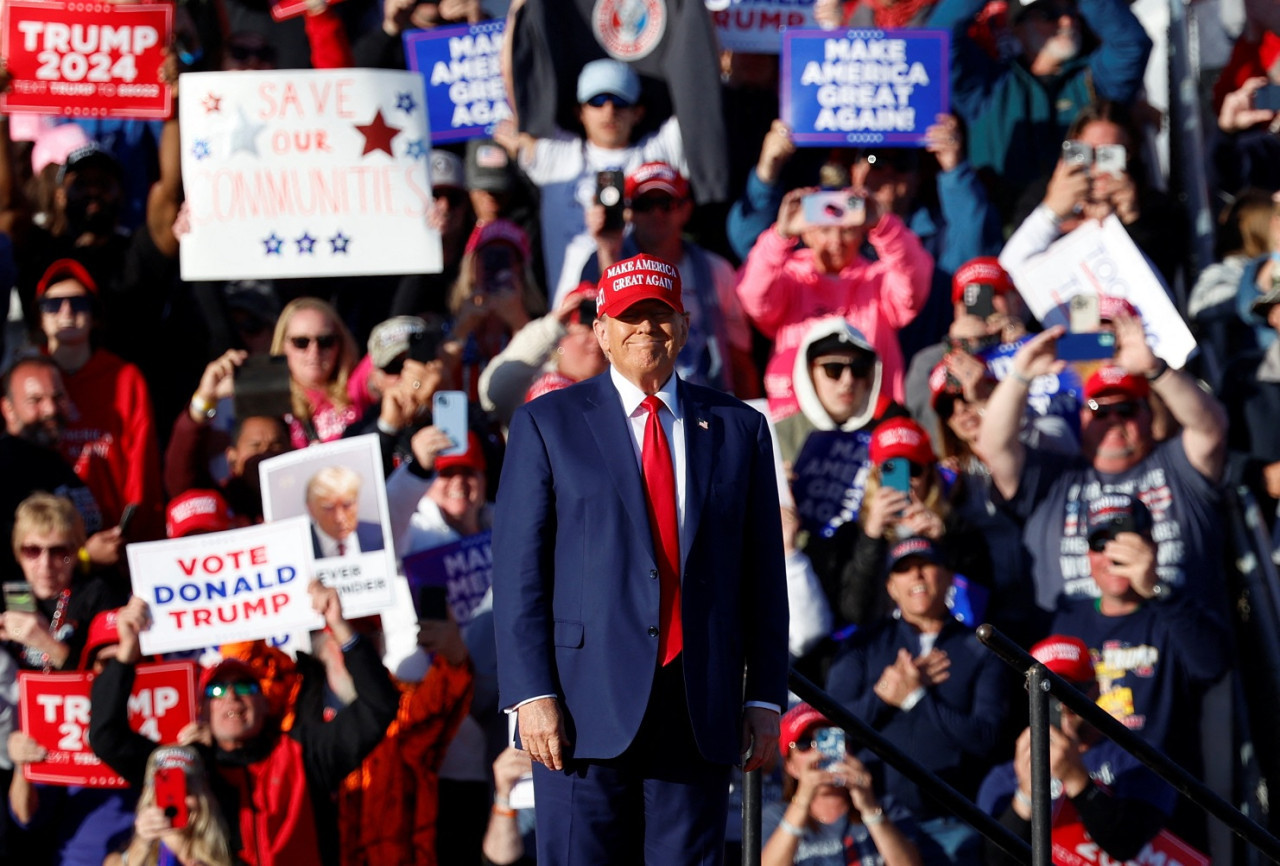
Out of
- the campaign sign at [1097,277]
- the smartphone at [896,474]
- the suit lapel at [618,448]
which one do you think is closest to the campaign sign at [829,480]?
the smartphone at [896,474]

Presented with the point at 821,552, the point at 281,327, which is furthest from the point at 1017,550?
the point at 281,327

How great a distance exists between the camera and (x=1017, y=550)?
725cm

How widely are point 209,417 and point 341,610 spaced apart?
4.62 feet

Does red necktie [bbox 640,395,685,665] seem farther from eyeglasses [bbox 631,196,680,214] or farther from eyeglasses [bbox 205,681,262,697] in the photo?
eyeglasses [bbox 631,196,680,214]

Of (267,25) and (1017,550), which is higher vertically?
(267,25)

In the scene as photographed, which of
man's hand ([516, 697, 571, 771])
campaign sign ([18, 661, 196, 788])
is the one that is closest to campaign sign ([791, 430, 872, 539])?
campaign sign ([18, 661, 196, 788])

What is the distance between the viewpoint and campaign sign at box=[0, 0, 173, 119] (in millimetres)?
8344

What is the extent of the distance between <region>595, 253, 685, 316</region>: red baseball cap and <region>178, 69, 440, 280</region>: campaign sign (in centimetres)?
414

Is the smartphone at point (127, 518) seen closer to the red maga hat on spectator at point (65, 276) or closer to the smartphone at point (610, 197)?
the red maga hat on spectator at point (65, 276)

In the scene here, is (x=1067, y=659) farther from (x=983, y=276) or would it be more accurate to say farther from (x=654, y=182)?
(x=654, y=182)

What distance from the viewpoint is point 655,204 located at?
8141mm

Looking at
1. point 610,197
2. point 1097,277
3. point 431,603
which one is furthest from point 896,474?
point 610,197

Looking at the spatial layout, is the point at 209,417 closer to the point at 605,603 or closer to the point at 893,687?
Answer: the point at 893,687

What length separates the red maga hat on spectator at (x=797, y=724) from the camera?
651 centimetres
